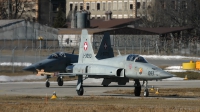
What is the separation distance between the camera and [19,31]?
98.9 metres

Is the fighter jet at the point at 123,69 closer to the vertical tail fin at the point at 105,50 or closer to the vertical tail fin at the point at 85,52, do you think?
the vertical tail fin at the point at 85,52

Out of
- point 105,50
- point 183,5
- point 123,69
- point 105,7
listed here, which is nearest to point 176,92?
point 105,50

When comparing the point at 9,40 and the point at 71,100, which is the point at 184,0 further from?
the point at 71,100

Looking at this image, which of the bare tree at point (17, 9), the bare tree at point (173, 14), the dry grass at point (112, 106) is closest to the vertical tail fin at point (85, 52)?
the dry grass at point (112, 106)

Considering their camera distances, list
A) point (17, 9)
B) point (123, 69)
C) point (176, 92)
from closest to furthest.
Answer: point (123, 69) < point (176, 92) < point (17, 9)

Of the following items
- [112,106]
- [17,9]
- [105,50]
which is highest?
[17,9]

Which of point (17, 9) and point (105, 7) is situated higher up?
point (105, 7)

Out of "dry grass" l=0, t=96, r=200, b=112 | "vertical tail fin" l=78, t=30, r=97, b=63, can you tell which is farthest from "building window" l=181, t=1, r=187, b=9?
→ "dry grass" l=0, t=96, r=200, b=112

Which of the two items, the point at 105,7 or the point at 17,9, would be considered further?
the point at 105,7

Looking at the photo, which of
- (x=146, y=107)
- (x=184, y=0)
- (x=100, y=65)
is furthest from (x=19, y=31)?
(x=146, y=107)

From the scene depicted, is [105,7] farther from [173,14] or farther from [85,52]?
[85,52]

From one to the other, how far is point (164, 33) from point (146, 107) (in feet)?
248

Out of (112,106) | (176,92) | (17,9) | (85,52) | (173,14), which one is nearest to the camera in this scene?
(112,106)

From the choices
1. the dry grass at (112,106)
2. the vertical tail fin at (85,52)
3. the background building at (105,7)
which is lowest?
the dry grass at (112,106)
